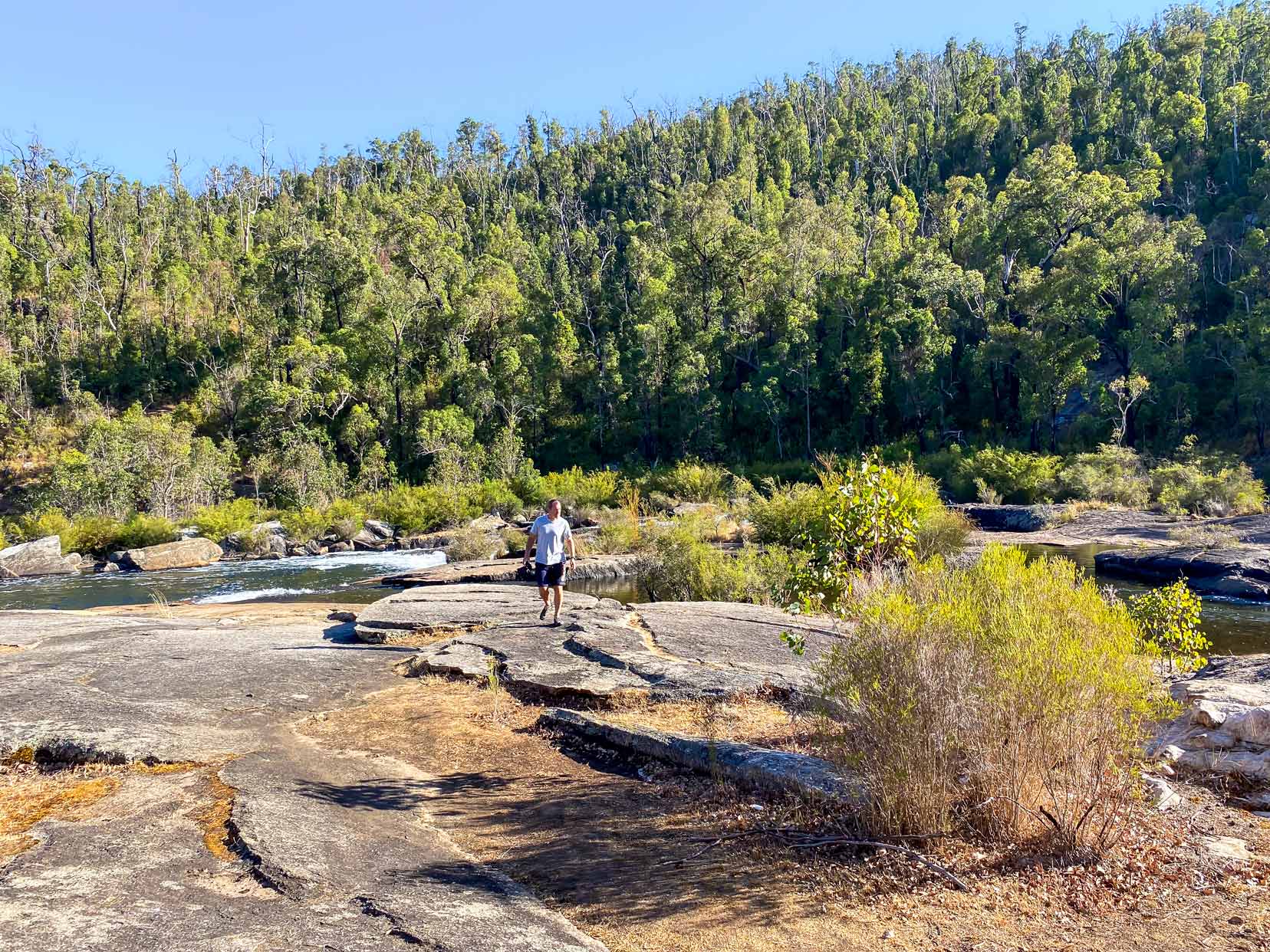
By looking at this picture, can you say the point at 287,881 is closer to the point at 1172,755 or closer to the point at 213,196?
the point at 1172,755

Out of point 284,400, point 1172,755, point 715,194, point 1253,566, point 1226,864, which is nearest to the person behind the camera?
point 1226,864

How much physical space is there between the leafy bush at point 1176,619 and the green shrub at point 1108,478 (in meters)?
28.0

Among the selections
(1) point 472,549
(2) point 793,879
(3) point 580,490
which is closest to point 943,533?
(1) point 472,549

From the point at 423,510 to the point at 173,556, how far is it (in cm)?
1021

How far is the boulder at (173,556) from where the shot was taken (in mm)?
30062

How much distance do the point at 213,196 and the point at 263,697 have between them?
3827 inches

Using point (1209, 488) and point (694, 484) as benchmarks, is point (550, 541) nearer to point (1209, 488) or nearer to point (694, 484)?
point (694, 484)

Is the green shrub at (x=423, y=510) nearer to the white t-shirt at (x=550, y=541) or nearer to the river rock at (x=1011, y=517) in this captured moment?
the river rock at (x=1011, y=517)

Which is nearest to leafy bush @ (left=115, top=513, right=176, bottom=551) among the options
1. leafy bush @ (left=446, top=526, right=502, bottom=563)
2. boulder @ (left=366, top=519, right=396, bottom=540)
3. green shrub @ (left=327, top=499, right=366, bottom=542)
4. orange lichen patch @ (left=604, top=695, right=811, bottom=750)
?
green shrub @ (left=327, top=499, right=366, bottom=542)

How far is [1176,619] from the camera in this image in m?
8.39

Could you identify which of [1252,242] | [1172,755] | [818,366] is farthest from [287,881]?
[1252,242]

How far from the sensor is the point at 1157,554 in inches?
870

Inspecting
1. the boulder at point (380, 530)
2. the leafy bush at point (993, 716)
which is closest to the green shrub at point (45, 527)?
the boulder at point (380, 530)

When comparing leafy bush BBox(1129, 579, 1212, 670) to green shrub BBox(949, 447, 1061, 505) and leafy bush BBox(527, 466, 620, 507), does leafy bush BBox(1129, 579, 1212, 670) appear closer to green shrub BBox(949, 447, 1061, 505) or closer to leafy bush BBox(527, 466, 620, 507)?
green shrub BBox(949, 447, 1061, 505)
